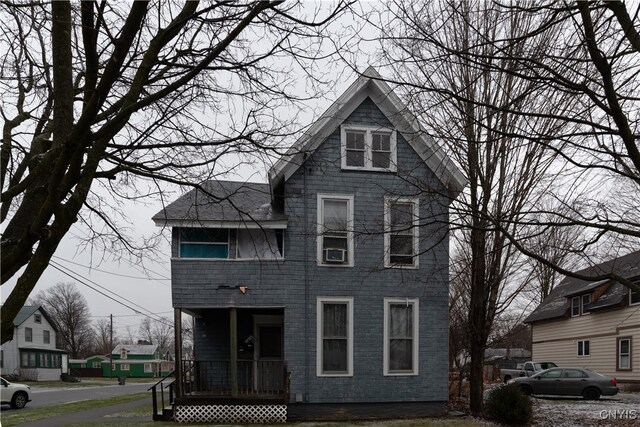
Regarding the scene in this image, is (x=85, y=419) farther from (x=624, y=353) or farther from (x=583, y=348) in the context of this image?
(x=583, y=348)

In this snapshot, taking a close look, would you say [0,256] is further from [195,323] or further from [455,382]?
[455,382]

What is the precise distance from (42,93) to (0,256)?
3311mm

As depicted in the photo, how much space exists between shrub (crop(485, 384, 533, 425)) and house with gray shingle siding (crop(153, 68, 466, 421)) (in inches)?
70.8

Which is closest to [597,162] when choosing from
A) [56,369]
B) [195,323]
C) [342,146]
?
[342,146]

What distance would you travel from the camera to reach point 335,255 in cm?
1519

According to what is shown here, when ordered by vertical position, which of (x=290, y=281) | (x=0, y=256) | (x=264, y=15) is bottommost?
(x=290, y=281)

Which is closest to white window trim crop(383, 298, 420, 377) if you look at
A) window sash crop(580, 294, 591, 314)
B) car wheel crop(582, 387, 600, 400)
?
car wheel crop(582, 387, 600, 400)

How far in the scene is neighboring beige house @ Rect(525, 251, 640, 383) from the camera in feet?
84.5

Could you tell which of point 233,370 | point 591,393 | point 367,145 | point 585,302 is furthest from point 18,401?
point 585,302

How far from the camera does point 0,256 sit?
406cm

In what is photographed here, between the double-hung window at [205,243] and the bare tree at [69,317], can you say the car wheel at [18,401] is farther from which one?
the bare tree at [69,317]

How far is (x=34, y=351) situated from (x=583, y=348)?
151 feet

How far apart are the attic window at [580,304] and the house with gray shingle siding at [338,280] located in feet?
59.2

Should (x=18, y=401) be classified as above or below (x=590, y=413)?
below
